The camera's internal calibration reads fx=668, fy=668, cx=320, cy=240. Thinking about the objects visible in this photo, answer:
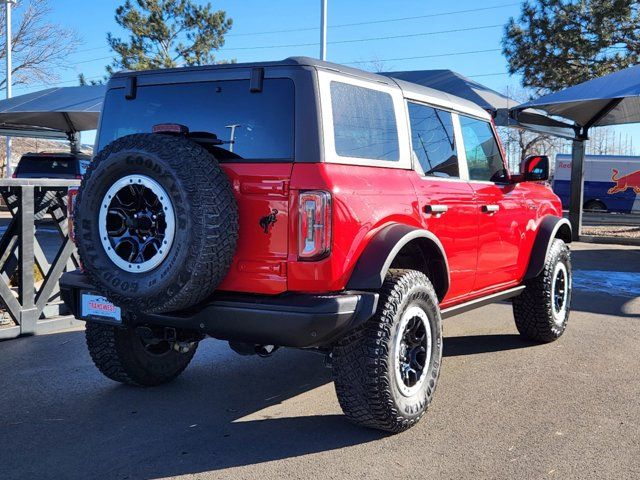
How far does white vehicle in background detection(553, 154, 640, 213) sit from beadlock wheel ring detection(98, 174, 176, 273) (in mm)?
31518

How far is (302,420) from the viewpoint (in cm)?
403

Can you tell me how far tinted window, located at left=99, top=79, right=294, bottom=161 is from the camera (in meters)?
3.53

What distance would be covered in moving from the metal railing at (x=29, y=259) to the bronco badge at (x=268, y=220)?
3.35m

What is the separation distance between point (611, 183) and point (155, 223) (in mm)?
32404

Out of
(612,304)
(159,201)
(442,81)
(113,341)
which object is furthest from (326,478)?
(442,81)

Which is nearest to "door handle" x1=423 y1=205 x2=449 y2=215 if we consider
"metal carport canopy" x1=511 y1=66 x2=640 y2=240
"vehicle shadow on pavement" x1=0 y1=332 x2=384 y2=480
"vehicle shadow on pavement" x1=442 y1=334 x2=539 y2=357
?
"vehicle shadow on pavement" x1=0 y1=332 x2=384 y2=480

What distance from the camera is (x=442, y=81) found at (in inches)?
791

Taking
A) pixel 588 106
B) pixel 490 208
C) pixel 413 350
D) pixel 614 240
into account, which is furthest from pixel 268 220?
pixel 614 240

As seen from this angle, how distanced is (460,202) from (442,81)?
646 inches

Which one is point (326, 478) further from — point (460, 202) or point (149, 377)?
point (460, 202)

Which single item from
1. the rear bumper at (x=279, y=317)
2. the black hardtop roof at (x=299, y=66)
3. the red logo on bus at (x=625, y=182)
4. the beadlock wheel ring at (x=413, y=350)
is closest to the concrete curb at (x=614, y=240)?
the black hardtop roof at (x=299, y=66)

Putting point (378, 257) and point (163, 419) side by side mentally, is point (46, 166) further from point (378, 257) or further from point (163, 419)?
point (378, 257)

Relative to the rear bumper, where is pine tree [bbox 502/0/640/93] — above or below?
above

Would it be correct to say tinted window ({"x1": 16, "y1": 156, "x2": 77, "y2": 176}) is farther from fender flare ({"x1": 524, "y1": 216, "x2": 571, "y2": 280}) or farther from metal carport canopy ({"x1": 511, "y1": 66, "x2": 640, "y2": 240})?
fender flare ({"x1": 524, "y1": 216, "x2": 571, "y2": 280})
